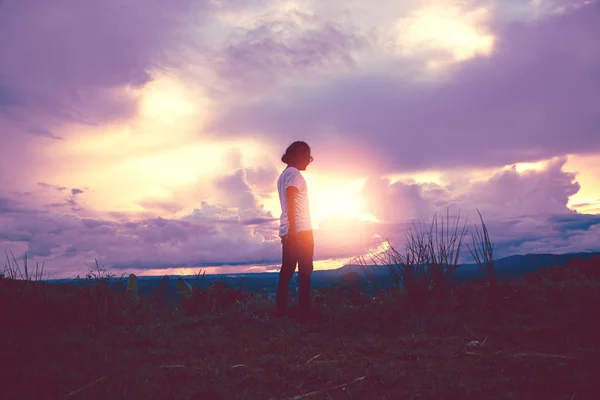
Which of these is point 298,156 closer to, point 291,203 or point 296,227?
point 291,203

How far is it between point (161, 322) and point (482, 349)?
14.5 feet

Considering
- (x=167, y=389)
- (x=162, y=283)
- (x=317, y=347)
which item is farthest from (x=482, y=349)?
(x=162, y=283)

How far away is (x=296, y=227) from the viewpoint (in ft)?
22.5

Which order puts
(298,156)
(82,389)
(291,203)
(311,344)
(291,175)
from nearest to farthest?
(82,389), (311,344), (291,203), (291,175), (298,156)

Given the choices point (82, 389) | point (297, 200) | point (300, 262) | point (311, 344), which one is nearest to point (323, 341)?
point (311, 344)

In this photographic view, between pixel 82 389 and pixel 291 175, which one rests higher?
pixel 291 175

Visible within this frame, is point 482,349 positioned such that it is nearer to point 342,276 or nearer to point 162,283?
point 342,276

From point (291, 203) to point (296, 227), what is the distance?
34 centimetres

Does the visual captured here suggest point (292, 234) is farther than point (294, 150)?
No

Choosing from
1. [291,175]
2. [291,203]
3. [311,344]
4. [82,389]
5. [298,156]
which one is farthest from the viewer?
[298,156]

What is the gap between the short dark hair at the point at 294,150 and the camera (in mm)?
7102

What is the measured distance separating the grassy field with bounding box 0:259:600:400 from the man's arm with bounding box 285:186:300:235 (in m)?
1.30

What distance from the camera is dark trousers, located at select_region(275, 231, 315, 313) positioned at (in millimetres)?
6863

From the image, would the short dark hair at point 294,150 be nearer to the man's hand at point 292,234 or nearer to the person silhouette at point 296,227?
the person silhouette at point 296,227
